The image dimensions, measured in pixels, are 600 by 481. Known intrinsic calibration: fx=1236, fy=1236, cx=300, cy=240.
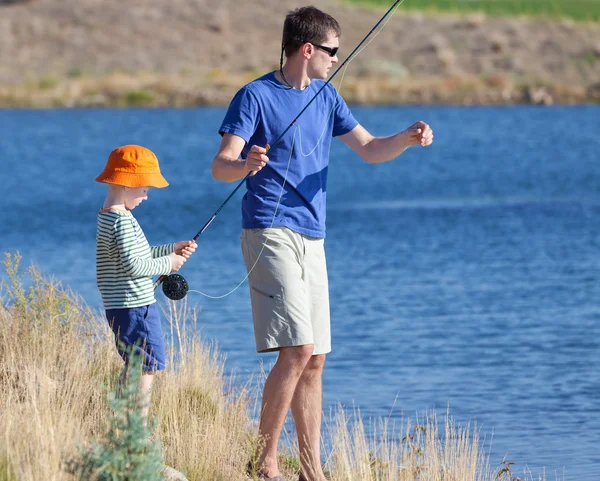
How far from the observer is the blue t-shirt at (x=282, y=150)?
4.75 metres

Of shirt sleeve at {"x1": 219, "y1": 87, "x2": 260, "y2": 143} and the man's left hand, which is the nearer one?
shirt sleeve at {"x1": 219, "y1": 87, "x2": 260, "y2": 143}

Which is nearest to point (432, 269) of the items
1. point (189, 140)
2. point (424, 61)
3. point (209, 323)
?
point (209, 323)

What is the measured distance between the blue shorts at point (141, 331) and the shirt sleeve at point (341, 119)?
1.06m

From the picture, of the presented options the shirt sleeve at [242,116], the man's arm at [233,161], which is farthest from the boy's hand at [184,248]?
the shirt sleeve at [242,116]

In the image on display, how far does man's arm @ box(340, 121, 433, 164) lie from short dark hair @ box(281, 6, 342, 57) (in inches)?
17.6

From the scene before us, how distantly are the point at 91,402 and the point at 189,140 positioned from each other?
3092 cm

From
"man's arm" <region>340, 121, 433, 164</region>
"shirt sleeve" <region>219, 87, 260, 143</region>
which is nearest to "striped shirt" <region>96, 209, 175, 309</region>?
"shirt sleeve" <region>219, 87, 260, 143</region>

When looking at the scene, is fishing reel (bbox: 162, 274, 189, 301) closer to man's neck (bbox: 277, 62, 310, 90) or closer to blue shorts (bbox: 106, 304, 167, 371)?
blue shorts (bbox: 106, 304, 167, 371)

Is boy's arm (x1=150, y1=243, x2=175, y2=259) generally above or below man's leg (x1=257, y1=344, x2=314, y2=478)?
above

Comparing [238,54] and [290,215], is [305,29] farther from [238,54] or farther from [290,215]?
[238,54]

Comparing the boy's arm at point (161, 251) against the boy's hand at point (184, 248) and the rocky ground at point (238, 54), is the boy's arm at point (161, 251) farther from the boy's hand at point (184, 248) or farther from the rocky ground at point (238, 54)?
the rocky ground at point (238, 54)

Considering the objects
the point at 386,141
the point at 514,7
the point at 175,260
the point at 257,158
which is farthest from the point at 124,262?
the point at 514,7

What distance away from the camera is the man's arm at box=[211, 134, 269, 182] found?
4574 mm

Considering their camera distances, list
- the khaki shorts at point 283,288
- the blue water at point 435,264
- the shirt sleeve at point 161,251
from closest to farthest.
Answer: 1. the khaki shorts at point 283,288
2. the shirt sleeve at point 161,251
3. the blue water at point 435,264
